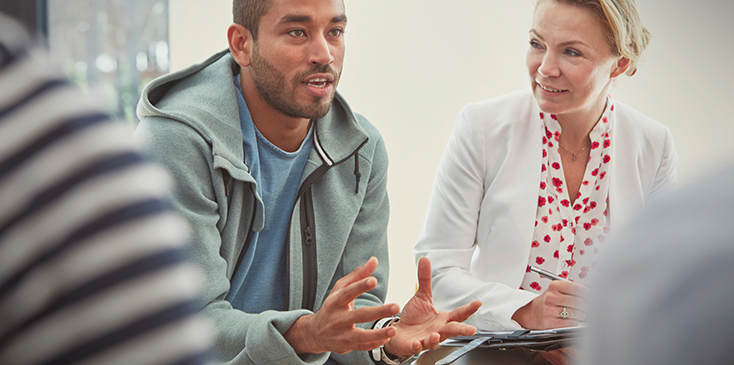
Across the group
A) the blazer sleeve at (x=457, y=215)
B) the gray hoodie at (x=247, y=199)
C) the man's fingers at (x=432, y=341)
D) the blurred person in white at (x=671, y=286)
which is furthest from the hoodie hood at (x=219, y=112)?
the blurred person in white at (x=671, y=286)

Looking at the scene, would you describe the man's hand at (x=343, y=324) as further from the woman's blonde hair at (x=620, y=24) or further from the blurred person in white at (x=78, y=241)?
the woman's blonde hair at (x=620, y=24)

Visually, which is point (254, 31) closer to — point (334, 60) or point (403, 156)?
point (334, 60)

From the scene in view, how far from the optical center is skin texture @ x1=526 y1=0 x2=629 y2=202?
60.9 inches

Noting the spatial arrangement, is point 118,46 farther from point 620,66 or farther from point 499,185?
point 620,66

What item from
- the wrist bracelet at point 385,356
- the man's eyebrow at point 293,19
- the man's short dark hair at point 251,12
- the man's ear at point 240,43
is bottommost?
the wrist bracelet at point 385,356

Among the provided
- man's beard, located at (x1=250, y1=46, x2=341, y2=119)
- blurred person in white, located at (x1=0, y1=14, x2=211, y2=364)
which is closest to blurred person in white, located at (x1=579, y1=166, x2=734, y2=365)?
blurred person in white, located at (x1=0, y1=14, x2=211, y2=364)

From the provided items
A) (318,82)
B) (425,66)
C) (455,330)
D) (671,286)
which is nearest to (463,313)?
(455,330)

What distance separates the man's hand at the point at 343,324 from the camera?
103 cm

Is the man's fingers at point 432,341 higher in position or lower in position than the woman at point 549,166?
lower

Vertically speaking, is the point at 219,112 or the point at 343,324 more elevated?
the point at 219,112

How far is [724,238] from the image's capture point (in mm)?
186

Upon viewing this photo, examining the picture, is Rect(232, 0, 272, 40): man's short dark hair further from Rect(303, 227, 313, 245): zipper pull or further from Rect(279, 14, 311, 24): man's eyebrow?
Rect(303, 227, 313, 245): zipper pull

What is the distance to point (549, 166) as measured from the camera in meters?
1.66

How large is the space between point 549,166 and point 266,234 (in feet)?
2.67
